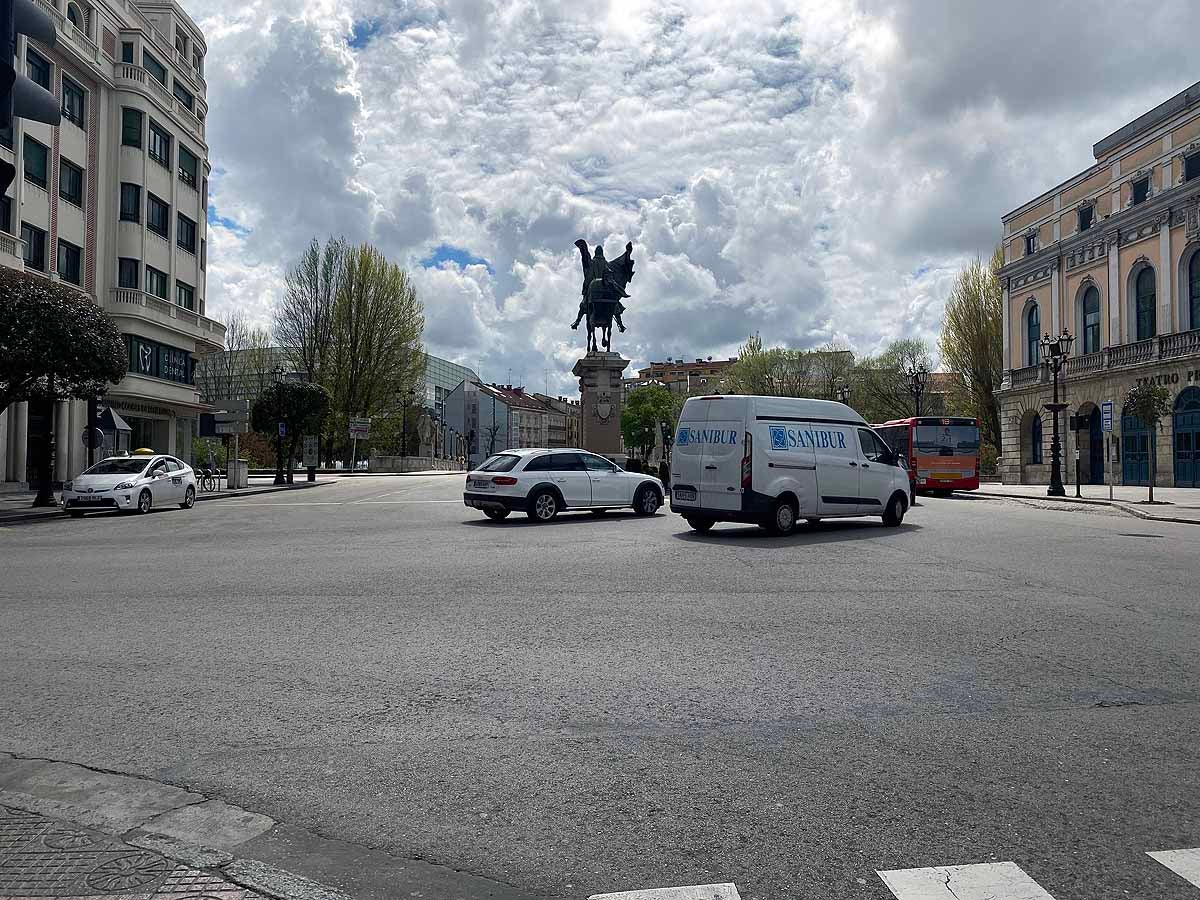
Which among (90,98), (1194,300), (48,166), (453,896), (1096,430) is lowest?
(453,896)

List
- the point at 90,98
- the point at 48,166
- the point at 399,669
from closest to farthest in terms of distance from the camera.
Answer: the point at 399,669 → the point at 48,166 → the point at 90,98

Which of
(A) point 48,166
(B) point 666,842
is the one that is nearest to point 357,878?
(B) point 666,842

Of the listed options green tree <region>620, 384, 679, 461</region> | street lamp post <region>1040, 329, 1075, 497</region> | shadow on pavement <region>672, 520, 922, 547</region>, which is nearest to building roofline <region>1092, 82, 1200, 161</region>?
street lamp post <region>1040, 329, 1075, 497</region>

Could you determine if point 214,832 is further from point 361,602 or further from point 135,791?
point 361,602

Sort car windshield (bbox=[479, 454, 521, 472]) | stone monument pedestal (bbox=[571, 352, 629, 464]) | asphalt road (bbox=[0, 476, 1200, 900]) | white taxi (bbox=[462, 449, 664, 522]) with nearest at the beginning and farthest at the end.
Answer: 1. asphalt road (bbox=[0, 476, 1200, 900])
2. white taxi (bbox=[462, 449, 664, 522])
3. car windshield (bbox=[479, 454, 521, 472])
4. stone monument pedestal (bbox=[571, 352, 629, 464])

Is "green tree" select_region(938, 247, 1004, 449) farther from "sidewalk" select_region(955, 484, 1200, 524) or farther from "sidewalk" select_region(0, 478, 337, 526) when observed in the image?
"sidewalk" select_region(0, 478, 337, 526)

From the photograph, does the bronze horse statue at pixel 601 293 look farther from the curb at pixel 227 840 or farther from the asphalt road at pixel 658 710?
the curb at pixel 227 840

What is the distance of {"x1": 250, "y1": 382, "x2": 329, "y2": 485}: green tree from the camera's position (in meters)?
44.4

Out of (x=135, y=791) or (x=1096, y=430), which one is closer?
(x=135, y=791)

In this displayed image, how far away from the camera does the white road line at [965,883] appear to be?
10.4 feet

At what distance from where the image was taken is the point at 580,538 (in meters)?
16.0

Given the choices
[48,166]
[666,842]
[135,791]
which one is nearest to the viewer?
[666,842]

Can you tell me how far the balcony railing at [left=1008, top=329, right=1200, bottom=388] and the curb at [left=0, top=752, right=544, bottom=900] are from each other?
40.0 m

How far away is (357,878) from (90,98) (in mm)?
41467
